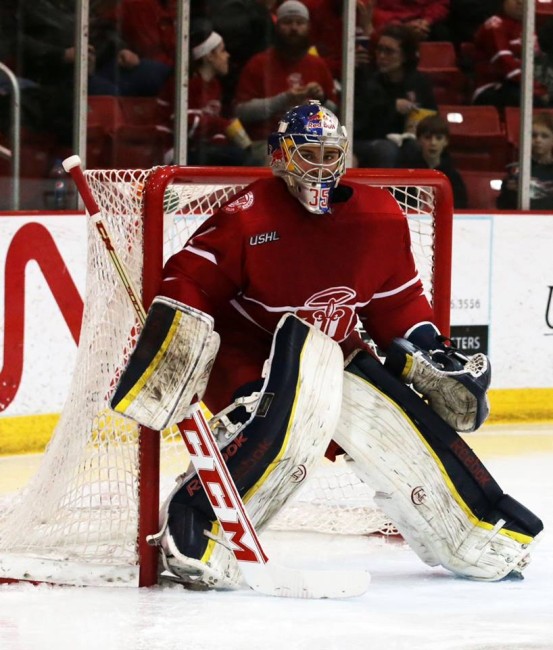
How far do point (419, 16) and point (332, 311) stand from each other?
10.2 ft

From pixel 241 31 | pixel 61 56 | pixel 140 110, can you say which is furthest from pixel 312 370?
pixel 241 31

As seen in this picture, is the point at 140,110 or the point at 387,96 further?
the point at 387,96

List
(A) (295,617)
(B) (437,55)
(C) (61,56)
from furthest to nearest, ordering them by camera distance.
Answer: (B) (437,55), (C) (61,56), (A) (295,617)

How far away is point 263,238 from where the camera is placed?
3.02 metres

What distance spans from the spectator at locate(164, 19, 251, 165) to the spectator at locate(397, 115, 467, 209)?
2.22 feet

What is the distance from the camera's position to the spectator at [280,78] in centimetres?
560

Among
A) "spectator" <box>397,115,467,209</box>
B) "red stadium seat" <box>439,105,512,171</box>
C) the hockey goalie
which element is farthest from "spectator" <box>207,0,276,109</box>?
the hockey goalie

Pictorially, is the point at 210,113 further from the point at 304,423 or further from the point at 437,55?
the point at 304,423

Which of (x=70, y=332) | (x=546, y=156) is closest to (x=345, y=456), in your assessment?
(x=70, y=332)

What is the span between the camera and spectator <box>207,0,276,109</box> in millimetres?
5488

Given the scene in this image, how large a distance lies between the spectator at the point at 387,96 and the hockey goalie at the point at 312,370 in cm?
258

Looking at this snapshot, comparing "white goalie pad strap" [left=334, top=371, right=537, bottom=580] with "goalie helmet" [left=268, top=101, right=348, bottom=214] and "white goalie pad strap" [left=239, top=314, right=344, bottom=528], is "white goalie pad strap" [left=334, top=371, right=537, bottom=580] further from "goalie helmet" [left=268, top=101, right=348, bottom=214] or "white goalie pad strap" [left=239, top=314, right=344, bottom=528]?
"goalie helmet" [left=268, top=101, right=348, bottom=214]

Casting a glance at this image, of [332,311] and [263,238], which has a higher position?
[263,238]

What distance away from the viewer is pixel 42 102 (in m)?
5.15
